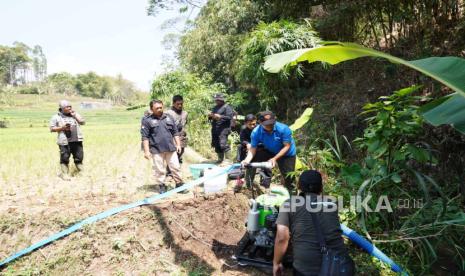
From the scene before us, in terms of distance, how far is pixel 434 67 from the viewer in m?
2.13

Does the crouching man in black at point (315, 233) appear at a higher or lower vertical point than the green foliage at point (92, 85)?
lower

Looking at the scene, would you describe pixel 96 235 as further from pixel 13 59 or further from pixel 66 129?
pixel 13 59

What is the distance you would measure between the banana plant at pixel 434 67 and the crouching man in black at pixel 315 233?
100 centimetres

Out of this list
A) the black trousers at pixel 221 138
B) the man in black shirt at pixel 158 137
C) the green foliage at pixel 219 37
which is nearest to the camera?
the man in black shirt at pixel 158 137

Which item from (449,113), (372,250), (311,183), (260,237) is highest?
(449,113)

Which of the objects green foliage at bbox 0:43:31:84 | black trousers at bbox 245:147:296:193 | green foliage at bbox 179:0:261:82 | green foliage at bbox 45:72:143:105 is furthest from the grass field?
green foliage at bbox 0:43:31:84

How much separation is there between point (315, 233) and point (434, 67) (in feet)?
4.74

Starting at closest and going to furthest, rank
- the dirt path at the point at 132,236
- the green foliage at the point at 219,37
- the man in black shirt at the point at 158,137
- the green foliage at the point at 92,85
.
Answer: the dirt path at the point at 132,236, the man in black shirt at the point at 158,137, the green foliage at the point at 219,37, the green foliage at the point at 92,85

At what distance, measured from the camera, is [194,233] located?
4.43 m

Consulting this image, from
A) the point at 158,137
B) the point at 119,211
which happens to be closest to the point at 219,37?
the point at 158,137

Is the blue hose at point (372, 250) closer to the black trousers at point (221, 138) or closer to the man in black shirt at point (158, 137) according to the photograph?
the man in black shirt at point (158, 137)

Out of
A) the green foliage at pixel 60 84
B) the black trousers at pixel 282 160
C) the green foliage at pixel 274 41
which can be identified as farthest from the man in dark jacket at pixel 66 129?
the green foliage at pixel 60 84

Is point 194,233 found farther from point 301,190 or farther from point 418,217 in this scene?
point 418,217

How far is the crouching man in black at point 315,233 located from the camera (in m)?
2.71
